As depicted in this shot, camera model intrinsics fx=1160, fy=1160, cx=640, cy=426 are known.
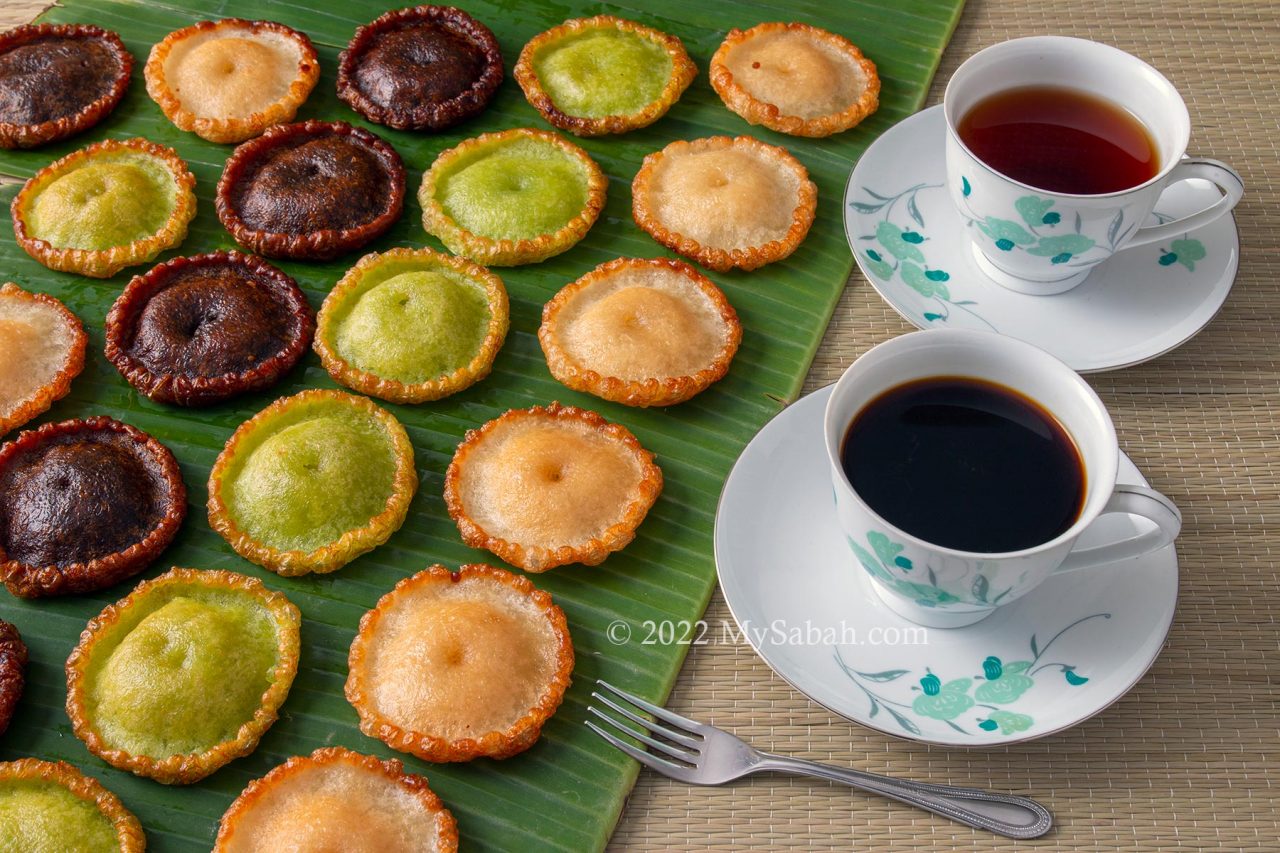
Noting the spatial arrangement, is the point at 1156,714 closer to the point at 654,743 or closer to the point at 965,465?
the point at 965,465

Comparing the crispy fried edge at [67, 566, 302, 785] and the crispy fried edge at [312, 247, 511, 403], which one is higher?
the crispy fried edge at [312, 247, 511, 403]

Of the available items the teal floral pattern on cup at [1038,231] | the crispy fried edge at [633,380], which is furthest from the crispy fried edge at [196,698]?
the teal floral pattern on cup at [1038,231]

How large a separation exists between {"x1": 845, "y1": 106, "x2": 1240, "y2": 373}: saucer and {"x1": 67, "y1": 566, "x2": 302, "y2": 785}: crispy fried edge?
4.69ft

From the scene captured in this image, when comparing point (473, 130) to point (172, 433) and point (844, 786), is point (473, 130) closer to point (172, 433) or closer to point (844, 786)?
point (172, 433)

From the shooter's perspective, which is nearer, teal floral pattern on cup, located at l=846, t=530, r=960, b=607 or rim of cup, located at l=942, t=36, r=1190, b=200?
teal floral pattern on cup, located at l=846, t=530, r=960, b=607

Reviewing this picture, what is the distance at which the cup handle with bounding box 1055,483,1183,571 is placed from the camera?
5.95ft

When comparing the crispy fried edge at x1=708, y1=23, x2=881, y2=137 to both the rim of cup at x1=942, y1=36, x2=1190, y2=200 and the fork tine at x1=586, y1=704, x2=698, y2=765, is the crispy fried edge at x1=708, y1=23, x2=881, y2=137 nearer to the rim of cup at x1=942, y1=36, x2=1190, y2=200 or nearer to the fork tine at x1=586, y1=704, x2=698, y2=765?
the rim of cup at x1=942, y1=36, x2=1190, y2=200

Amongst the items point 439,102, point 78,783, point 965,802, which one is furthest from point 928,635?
point 439,102

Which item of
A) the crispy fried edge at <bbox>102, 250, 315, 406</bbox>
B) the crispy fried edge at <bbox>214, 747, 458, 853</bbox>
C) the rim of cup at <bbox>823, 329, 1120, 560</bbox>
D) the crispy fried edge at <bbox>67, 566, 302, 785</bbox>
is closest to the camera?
the rim of cup at <bbox>823, 329, 1120, 560</bbox>

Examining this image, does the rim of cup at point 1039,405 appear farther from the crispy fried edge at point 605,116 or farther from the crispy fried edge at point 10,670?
the crispy fried edge at point 10,670

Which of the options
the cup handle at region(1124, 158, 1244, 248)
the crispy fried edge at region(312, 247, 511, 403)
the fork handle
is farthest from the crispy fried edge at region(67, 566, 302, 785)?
the cup handle at region(1124, 158, 1244, 248)

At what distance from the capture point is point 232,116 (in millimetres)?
3031

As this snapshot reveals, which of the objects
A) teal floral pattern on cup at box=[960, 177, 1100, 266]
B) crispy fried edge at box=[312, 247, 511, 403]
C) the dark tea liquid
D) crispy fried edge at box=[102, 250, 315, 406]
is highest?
the dark tea liquid

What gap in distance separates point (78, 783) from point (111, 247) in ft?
4.42
